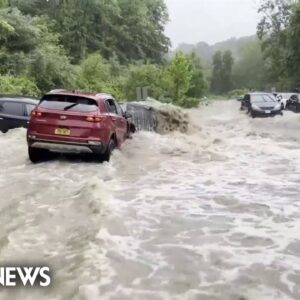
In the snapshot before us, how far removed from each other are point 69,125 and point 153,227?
4.64 metres

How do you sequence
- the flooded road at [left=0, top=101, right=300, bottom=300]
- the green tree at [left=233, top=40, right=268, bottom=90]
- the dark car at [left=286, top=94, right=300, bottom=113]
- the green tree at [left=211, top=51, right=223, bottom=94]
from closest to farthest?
the flooded road at [left=0, top=101, right=300, bottom=300] → the dark car at [left=286, top=94, right=300, bottom=113] → the green tree at [left=233, top=40, right=268, bottom=90] → the green tree at [left=211, top=51, right=223, bottom=94]

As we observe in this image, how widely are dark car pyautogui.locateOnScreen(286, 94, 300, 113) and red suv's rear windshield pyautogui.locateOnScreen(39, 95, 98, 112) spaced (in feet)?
72.3

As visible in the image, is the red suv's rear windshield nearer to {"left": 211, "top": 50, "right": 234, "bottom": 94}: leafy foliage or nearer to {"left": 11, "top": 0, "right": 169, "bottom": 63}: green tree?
{"left": 11, "top": 0, "right": 169, "bottom": 63}: green tree

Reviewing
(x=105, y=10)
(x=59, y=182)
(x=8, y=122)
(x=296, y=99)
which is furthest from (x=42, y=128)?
(x=105, y=10)

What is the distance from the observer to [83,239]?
5957 millimetres

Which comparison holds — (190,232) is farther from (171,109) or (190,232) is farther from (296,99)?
(296,99)

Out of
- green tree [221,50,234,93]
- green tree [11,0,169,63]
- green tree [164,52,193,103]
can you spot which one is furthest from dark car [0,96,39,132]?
green tree [221,50,234,93]

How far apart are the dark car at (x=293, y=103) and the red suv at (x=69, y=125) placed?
2191 cm

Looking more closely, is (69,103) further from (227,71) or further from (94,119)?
(227,71)

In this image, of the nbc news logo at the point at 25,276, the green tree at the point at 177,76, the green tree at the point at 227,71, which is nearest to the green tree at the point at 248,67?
the green tree at the point at 227,71

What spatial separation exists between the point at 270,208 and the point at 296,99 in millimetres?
24861

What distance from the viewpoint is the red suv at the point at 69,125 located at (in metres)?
10.6

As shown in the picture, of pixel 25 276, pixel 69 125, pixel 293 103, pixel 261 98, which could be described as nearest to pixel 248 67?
pixel 293 103

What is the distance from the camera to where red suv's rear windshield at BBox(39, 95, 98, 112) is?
10.7 m
